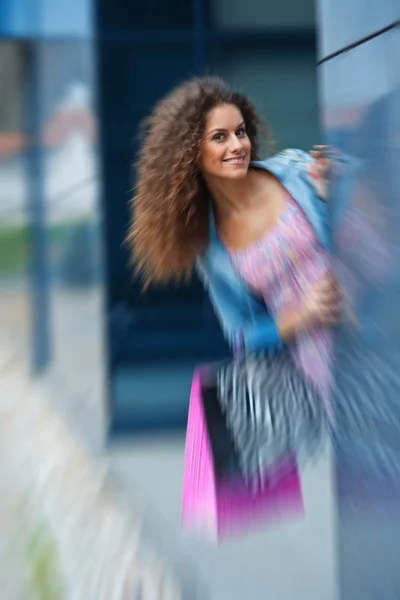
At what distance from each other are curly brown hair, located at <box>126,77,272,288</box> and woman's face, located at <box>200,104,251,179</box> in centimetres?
2

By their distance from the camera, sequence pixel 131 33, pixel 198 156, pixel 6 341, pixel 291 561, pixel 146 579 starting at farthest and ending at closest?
1. pixel 6 341
2. pixel 131 33
3. pixel 291 561
4. pixel 146 579
5. pixel 198 156

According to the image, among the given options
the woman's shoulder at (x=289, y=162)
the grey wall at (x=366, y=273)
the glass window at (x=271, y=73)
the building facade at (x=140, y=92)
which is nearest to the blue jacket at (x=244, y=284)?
the woman's shoulder at (x=289, y=162)

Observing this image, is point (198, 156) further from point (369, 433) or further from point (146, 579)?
point (146, 579)

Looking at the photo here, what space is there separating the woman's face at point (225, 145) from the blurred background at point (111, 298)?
307 mm

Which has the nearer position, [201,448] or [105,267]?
[201,448]

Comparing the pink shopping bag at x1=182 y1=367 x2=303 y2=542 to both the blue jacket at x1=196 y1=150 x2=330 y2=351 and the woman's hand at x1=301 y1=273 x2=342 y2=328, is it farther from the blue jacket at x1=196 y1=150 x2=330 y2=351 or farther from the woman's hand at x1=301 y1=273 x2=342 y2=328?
the woman's hand at x1=301 y1=273 x2=342 y2=328

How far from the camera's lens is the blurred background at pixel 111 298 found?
11.9ft

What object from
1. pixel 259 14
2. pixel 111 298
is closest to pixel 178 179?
pixel 111 298

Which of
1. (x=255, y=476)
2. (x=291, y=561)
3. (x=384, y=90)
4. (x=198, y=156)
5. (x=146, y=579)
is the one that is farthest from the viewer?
(x=291, y=561)

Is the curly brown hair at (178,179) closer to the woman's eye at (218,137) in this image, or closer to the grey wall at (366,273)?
the woman's eye at (218,137)

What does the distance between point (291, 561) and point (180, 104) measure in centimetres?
228

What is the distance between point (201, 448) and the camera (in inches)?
80.8

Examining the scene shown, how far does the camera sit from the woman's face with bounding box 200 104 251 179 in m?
2.14

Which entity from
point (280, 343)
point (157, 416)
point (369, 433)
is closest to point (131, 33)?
point (157, 416)
